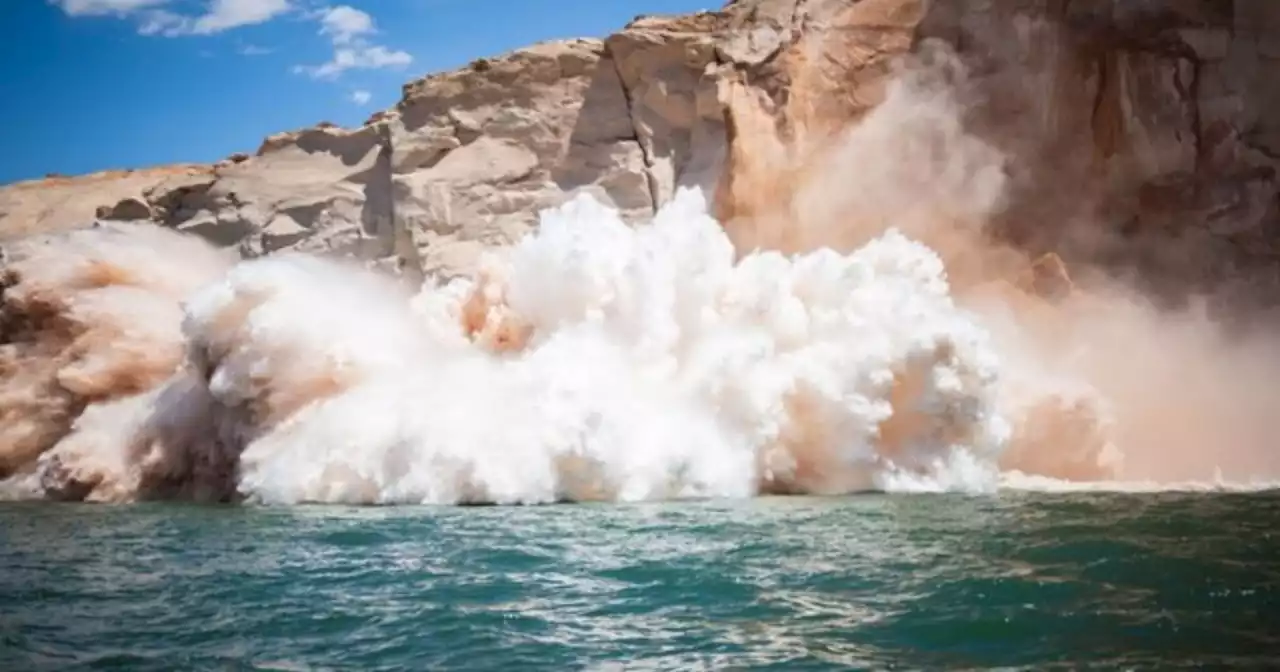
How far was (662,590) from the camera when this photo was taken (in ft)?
32.1

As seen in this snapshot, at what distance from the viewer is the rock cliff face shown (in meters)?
24.1

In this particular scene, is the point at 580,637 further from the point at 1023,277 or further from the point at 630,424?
the point at 1023,277

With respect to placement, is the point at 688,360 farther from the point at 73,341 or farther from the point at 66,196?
the point at 66,196

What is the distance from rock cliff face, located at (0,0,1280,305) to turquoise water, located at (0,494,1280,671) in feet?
34.8

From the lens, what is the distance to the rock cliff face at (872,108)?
947 inches

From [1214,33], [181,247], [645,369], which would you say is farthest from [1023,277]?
[181,247]

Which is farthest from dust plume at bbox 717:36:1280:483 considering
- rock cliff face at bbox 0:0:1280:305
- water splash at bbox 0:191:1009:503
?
water splash at bbox 0:191:1009:503

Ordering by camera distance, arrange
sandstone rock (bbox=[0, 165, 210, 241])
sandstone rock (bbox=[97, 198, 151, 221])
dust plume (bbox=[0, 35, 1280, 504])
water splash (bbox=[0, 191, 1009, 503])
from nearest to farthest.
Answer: water splash (bbox=[0, 191, 1009, 503]) → dust plume (bbox=[0, 35, 1280, 504]) → sandstone rock (bbox=[97, 198, 151, 221]) → sandstone rock (bbox=[0, 165, 210, 241])

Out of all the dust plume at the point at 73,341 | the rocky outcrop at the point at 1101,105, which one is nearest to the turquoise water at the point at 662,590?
the dust plume at the point at 73,341

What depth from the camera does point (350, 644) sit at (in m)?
8.08

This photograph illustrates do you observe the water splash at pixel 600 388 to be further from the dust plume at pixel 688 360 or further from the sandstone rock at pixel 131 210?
the sandstone rock at pixel 131 210

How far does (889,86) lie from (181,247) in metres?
15.7

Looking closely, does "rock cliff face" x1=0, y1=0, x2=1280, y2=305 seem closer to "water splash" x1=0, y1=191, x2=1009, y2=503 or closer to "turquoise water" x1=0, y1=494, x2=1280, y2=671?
"water splash" x1=0, y1=191, x2=1009, y2=503

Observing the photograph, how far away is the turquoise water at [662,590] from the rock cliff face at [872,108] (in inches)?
418
